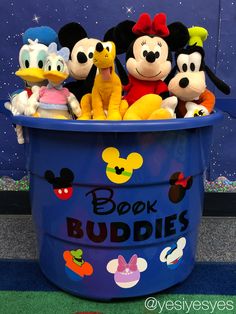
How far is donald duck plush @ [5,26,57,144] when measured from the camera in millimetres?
864

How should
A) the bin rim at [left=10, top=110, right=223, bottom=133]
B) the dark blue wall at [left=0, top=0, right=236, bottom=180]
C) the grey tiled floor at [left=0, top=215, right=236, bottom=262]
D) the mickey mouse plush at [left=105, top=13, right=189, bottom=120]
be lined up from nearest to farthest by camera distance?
1. the bin rim at [left=10, top=110, right=223, bottom=133]
2. the mickey mouse plush at [left=105, top=13, right=189, bottom=120]
3. the grey tiled floor at [left=0, top=215, right=236, bottom=262]
4. the dark blue wall at [left=0, top=0, right=236, bottom=180]

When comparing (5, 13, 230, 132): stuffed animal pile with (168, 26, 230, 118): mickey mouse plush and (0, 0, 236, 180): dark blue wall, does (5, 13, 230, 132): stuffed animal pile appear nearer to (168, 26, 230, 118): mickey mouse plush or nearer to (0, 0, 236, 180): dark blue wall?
(168, 26, 230, 118): mickey mouse plush

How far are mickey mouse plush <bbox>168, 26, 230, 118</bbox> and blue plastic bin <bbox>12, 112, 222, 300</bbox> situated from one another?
57mm

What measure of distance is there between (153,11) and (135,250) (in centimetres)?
78

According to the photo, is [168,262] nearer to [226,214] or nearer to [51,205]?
[51,205]

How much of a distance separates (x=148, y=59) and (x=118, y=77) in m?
0.09

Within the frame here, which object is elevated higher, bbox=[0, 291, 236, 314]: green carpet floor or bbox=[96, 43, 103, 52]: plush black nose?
bbox=[96, 43, 103, 52]: plush black nose

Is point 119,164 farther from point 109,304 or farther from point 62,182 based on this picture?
point 109,304

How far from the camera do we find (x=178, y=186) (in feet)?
2.68

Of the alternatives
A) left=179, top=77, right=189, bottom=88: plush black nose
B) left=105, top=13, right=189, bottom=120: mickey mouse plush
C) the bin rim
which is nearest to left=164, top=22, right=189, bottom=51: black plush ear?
left=105, top=13, right=189, bottom=120: mickey mouse plush

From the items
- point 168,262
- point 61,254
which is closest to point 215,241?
point 168,262

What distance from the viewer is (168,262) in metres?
0.87

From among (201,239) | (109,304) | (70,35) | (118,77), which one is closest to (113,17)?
(70,35)

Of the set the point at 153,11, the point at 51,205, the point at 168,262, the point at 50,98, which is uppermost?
the point at 153,11
